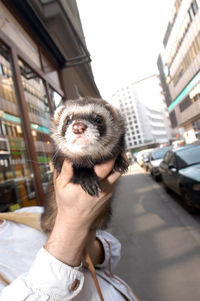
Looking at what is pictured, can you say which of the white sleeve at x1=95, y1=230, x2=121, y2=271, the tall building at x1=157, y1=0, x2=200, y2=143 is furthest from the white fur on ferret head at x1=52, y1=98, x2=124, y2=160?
the tall building at x1=157, y1=0, x2=200, y2=143

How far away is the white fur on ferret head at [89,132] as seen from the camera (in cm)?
128

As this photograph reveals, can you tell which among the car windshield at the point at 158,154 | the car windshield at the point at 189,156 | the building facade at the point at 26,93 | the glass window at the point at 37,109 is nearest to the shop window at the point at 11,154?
the building facade at the point at 26,93

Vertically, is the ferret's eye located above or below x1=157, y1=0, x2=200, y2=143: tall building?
below

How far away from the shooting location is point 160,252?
126 inches

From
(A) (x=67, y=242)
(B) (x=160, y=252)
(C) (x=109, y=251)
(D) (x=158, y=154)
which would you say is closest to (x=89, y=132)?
(A) (x=67, y=242)

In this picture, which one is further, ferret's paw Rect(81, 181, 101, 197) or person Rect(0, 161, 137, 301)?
ferret's paw Rect(81, 181, 101, 197)

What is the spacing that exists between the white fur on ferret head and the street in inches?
74.6

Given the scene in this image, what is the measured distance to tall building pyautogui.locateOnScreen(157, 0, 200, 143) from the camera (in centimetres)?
2102

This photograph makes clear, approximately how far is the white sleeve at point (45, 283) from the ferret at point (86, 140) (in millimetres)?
332

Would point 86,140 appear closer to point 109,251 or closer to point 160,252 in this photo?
point 109,251

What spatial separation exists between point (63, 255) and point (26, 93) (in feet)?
12.0

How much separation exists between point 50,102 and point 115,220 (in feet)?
10.4

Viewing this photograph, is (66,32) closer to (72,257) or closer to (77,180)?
(77,180)

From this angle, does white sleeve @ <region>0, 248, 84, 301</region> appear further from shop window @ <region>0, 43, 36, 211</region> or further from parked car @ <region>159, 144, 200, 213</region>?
parked car @ <region>159, 144, 200, 213</region>
